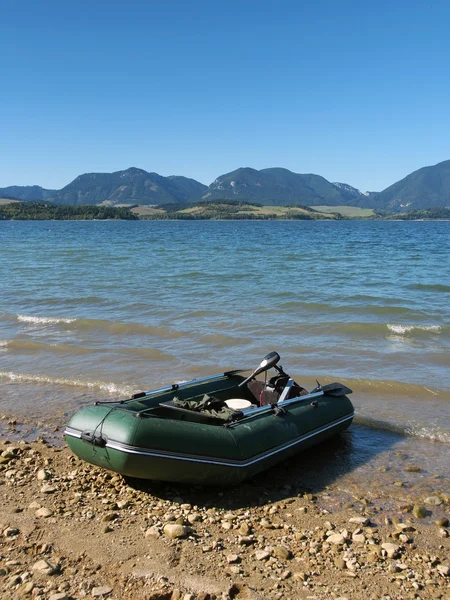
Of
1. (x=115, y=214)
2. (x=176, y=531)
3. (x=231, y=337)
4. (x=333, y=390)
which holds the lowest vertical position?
(x=115, y=214)

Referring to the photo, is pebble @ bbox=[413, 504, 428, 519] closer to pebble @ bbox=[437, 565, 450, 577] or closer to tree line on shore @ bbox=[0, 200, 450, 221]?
pebble @ bbox=[437, 565, 450, 577]

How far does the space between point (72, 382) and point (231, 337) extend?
448 cm

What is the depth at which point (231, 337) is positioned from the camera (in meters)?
13.3

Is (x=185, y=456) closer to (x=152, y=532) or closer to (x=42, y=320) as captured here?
(x=152, y=532)

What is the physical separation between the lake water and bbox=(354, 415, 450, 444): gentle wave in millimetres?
25

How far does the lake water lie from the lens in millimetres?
9094

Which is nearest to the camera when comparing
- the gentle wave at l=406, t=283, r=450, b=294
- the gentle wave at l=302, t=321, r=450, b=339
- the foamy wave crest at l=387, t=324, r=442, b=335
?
the gentle wave at l=302, t=321, r=450, b=339

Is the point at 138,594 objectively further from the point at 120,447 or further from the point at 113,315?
the point at 113,315

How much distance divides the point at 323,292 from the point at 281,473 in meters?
13.8

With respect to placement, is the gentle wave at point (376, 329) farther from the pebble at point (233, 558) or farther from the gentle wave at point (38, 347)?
the pebble at point (233, 558)

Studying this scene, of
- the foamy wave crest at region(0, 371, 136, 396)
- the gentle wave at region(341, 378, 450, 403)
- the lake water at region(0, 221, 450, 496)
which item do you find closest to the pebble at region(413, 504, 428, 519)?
the lake water at region(0, 221, 450, 496)

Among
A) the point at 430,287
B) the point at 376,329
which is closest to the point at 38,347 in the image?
the point at 376,329

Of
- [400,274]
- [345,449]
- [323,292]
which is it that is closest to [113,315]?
[323,292]

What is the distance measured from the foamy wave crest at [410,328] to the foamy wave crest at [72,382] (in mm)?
7533
